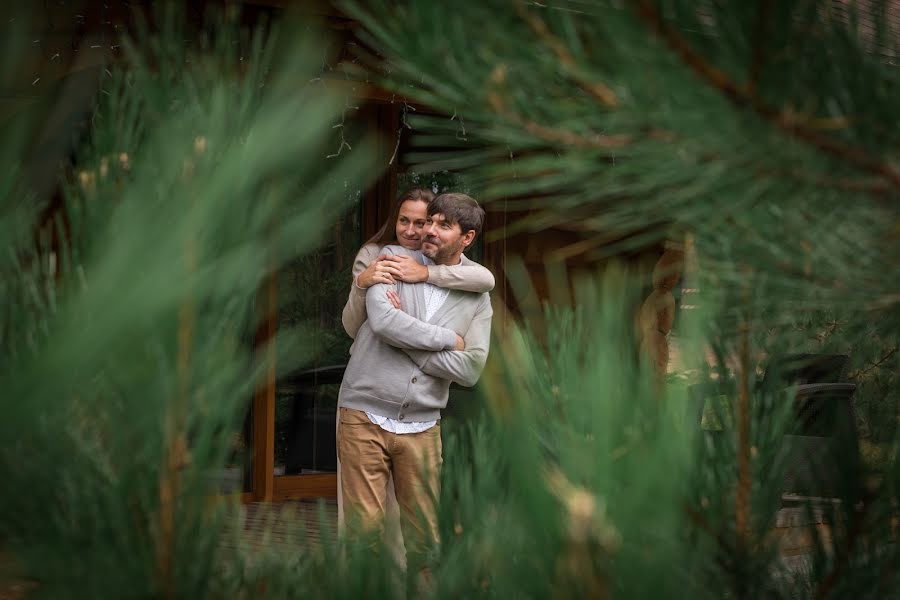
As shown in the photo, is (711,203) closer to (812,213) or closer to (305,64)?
(812,213)

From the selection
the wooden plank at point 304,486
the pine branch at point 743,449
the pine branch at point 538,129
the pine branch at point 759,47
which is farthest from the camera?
the wooden plank at point 304,486

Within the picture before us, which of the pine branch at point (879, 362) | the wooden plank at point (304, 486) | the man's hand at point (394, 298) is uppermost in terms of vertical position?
the man's hand at point (394, 298)

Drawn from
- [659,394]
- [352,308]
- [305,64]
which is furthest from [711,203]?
[352,308]

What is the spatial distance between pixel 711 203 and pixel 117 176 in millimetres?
378

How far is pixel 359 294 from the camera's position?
436cm

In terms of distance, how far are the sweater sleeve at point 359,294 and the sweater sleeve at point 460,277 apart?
0.96 feet

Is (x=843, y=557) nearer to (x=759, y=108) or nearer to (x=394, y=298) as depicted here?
(x=759, y=108)

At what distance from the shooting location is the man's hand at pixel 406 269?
4.16m

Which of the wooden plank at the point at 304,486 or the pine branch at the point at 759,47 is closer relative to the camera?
the pine branch at the point at 759,47

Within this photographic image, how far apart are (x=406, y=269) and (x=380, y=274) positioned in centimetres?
11

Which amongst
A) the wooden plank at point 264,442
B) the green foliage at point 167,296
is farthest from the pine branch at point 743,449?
the wooden plank at point 264,442

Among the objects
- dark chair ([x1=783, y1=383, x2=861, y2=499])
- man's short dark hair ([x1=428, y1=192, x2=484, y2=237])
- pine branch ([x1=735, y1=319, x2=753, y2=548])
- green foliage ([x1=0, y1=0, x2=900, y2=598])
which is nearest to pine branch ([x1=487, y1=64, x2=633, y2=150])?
green foliage ([x1=0, y1=0, x2=900, y2=598])

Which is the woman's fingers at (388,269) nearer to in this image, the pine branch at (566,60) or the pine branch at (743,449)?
the pine branch at (743,449)

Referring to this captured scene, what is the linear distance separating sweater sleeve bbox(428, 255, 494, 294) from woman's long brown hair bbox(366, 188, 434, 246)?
0.32 m
